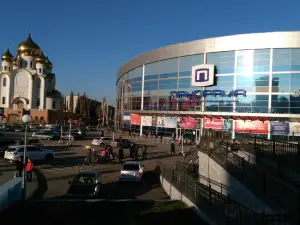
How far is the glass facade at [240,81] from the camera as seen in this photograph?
43.3 metres

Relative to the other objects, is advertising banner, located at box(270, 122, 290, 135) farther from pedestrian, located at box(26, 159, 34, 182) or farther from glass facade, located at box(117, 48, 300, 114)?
pedestrian, located at box(26, 159, 34, 182)

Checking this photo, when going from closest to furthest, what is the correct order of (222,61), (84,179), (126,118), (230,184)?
(230,184)
(84,179)
(222,61)
(126,118)

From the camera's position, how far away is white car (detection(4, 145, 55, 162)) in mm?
23625

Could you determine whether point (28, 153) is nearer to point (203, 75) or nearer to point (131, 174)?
point (131, 174)

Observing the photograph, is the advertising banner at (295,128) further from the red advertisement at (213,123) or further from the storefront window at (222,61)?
the storefront window at (222,61)

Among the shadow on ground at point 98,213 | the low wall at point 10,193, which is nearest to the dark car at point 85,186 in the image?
the shadow on ground at point 98,213

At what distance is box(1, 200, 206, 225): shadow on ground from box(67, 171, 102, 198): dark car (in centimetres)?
135

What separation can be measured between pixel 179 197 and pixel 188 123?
127 ft

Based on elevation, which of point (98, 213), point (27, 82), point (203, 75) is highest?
point (27, 82)

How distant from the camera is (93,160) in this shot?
25219 mm

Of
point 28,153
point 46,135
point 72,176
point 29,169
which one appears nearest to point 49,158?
point 28,153

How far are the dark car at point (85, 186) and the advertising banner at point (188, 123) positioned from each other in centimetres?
3804

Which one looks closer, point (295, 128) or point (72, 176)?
point (72, 176)

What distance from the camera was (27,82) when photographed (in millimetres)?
90000
